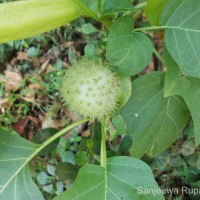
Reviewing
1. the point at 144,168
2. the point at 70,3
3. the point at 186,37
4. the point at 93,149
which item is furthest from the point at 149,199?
the point at 70,3

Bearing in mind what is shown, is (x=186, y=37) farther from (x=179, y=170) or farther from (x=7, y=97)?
(x=7, y=97)

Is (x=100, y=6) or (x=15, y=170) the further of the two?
(x=15, y=170)

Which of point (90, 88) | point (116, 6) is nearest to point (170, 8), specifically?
point (116, 6)

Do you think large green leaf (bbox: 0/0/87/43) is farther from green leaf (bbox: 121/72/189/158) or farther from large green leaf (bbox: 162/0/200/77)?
green leaf (bbox: 121/72/189/158)

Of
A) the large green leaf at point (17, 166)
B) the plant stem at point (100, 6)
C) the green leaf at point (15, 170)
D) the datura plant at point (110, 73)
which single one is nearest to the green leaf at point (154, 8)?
the datura plant at point (110, 73)

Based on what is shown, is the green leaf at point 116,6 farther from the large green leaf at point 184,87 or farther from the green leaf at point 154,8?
the large green leaf at point 184,87

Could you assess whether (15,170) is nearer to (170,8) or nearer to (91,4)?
(91,4)

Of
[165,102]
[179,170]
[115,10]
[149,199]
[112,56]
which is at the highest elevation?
[115,10]
